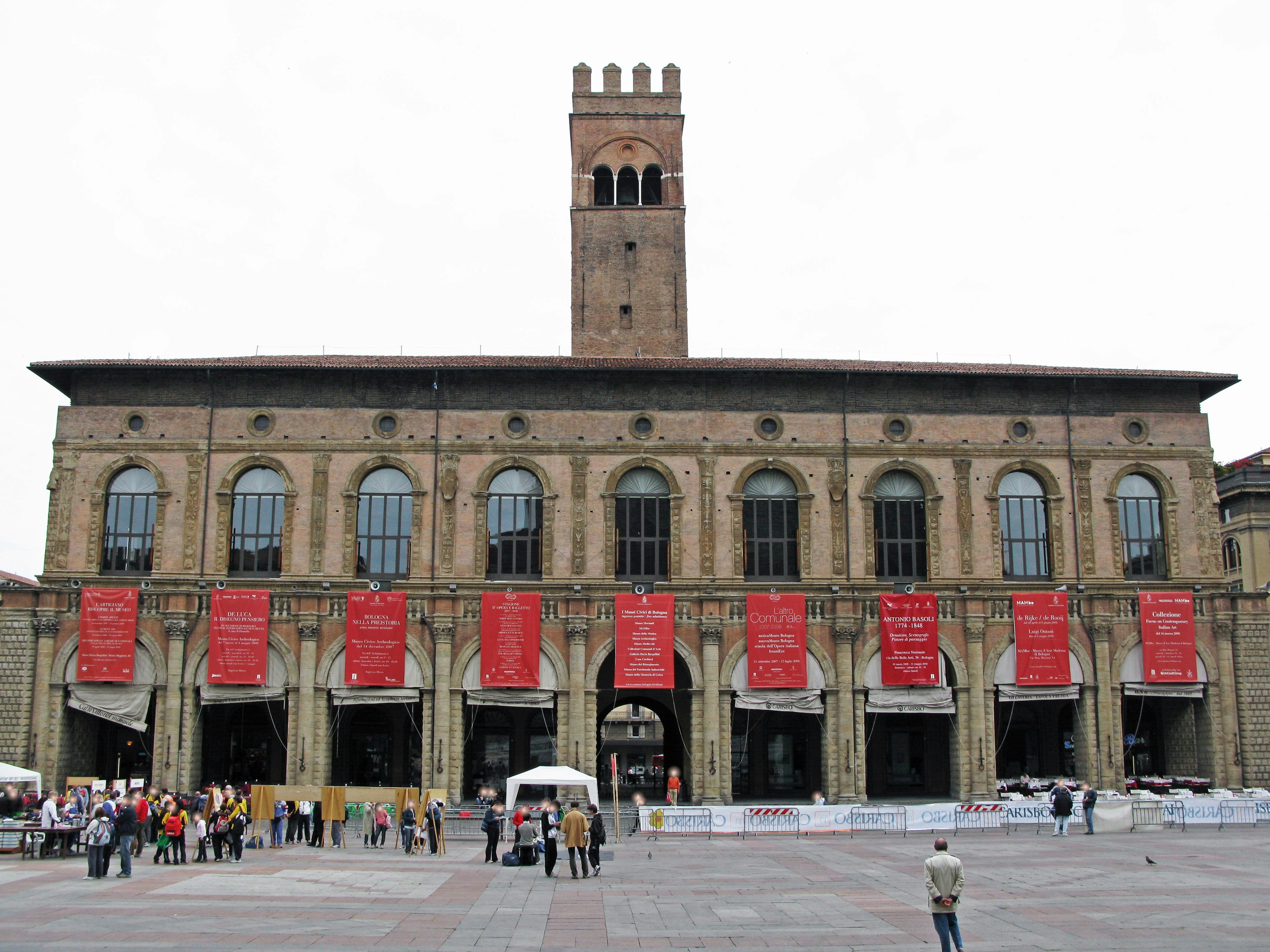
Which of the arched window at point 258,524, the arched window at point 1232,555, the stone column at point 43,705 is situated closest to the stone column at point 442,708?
the arched window at point 258,524

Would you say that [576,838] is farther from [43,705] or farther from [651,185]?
[651,185]

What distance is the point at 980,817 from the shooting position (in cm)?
3575

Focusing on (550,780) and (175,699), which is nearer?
(550,780)

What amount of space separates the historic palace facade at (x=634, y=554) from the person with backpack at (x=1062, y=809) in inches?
334

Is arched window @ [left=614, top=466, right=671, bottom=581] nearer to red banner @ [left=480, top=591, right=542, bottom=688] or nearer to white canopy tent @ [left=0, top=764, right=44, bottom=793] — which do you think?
red banner @ [left=480, top=591, right=542, bottom=688]

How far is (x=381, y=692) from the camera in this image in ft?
139

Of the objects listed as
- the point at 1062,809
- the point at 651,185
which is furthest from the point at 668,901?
the point at 651,185

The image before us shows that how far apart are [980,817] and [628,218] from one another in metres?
32.6

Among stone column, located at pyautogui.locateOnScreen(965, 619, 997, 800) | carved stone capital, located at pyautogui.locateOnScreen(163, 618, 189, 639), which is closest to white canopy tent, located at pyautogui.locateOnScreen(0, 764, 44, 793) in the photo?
carved stone capital, located at pyautogui.locateOnScreen(163, 618, 189, 639)

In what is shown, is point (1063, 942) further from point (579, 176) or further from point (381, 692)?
point (579, 176)

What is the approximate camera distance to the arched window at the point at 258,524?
43.9 meters

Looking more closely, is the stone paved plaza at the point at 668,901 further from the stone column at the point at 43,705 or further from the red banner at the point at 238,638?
the stone column at the point at 43,705

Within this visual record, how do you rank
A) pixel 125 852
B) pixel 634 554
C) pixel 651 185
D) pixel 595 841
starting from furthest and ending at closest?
pixel 651 185, pixel 634 554, pixel 595 841, pixel 125 852

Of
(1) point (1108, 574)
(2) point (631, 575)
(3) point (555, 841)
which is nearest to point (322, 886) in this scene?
(3) point (555, 841)
